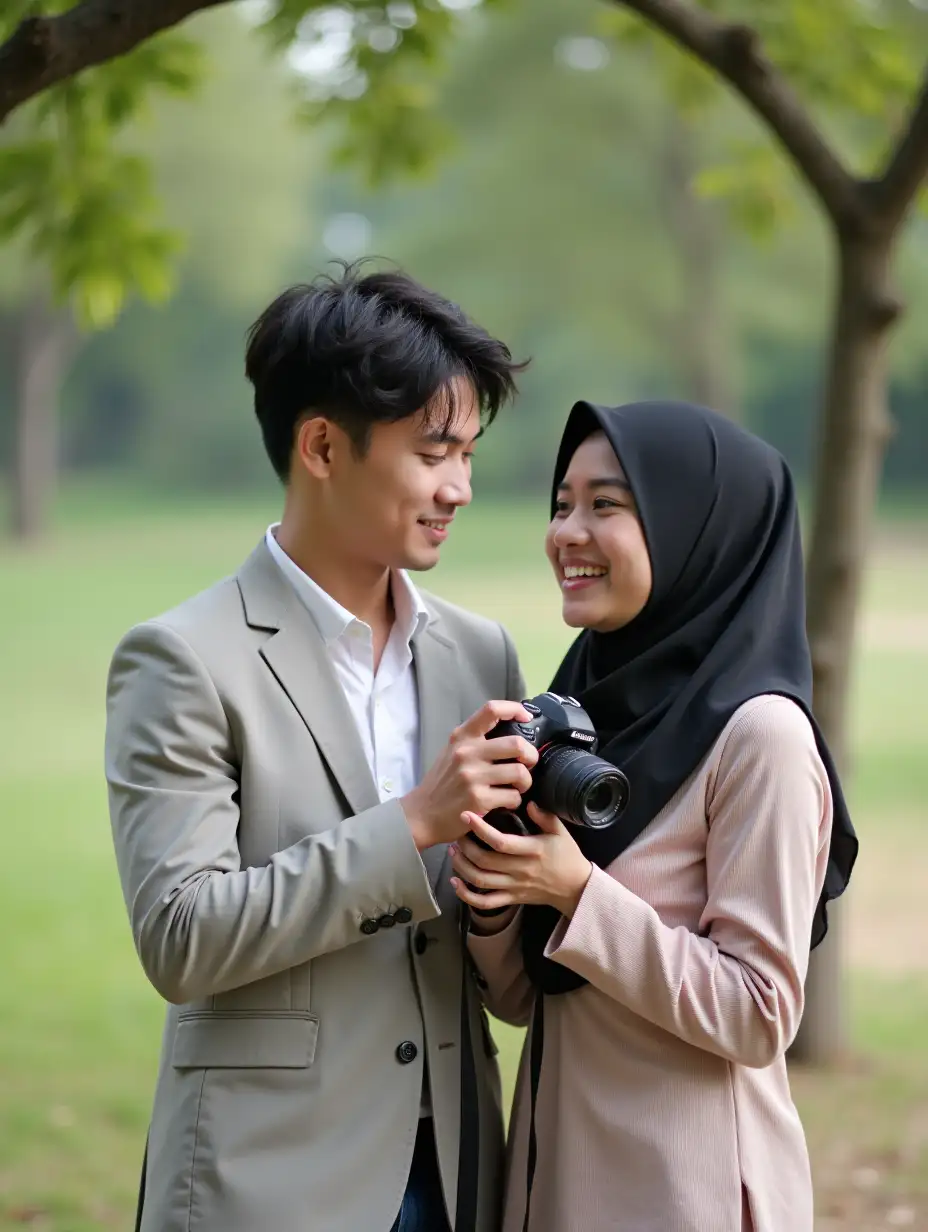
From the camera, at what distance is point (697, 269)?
27344 mm

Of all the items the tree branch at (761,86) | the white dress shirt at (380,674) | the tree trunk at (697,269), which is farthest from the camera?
the tree trunk at (697,269)

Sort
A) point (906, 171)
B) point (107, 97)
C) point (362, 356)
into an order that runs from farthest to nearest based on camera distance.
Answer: point (906, 171)
point (107, 97)
point (362, 356)

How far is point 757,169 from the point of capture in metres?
6.06

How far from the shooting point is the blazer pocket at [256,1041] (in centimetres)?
214

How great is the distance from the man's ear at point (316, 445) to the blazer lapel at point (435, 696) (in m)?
0.33

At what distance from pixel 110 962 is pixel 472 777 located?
5.01 metres

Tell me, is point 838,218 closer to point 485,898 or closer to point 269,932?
point 485,898

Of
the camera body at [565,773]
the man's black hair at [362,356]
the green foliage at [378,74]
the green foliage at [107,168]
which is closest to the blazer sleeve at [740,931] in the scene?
the camera body at [565,773]

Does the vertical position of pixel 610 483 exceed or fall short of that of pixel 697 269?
it falls short

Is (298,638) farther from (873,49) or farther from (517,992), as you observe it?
(873,49)

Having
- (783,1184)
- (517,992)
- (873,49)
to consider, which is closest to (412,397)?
(517,992)

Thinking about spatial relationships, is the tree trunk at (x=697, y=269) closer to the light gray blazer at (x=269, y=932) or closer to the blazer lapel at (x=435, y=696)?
the blazer lapel at (x=435, y=696)

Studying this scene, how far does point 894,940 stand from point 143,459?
3912 centimetres

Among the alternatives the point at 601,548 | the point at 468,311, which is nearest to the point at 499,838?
the point at 601,548
